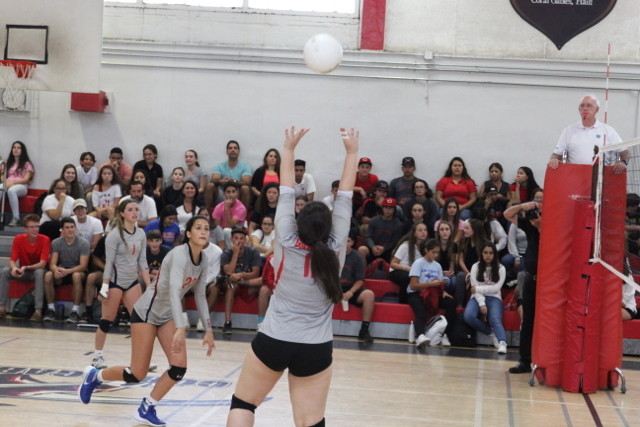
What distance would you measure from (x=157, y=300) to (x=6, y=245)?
326 inches

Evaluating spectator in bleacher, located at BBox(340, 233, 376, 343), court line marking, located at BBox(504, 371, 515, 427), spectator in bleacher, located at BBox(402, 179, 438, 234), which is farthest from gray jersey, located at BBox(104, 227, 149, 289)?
spectator in bleacher, located at BBox(402, 179, 438, 234)

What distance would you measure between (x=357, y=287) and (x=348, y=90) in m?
5.02

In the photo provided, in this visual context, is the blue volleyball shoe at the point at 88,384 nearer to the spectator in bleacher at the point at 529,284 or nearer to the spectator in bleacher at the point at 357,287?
the spectator in bleacher at the point at 529,284

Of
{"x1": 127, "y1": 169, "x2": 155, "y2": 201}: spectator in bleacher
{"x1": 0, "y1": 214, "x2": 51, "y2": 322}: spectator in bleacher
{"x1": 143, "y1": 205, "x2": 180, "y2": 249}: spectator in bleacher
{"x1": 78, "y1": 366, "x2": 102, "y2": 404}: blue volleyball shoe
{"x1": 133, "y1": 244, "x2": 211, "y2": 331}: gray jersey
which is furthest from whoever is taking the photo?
{"x1": 127, "y1": 169, "x2": 155, "y2": 201}: spectator in bleacher

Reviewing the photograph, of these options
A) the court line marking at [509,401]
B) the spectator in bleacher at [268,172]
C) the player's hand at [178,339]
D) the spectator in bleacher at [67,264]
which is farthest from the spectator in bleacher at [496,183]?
the player's hand at [178,339]

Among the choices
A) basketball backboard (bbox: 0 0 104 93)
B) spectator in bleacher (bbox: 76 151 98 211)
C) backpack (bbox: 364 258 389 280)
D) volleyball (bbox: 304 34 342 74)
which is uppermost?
basketball backboard (bbox: 0 0 104 93)

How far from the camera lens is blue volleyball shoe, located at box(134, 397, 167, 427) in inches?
218

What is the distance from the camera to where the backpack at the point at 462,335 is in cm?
1026

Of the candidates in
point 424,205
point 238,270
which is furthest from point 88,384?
point 424,205

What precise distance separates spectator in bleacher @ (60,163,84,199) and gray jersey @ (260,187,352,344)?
32.9 ft

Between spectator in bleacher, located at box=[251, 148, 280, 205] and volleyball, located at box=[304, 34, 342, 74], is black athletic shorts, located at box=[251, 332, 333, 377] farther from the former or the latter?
spectator in bleacher, located at box=[251, 148, 280, 205]

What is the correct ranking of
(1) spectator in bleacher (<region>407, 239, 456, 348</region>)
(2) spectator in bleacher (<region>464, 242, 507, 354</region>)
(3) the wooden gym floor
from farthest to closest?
(1) spectator in bleacher (<region>407, 239, 456, 348</region>) → (2) spectator in bleacher (<region>464, 242, 507, 354</region>) → (3) the wooden gym floor

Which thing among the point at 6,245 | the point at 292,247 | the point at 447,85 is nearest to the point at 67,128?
the point at 6,245

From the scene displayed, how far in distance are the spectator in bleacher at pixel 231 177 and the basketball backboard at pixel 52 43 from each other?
9.04 feet
